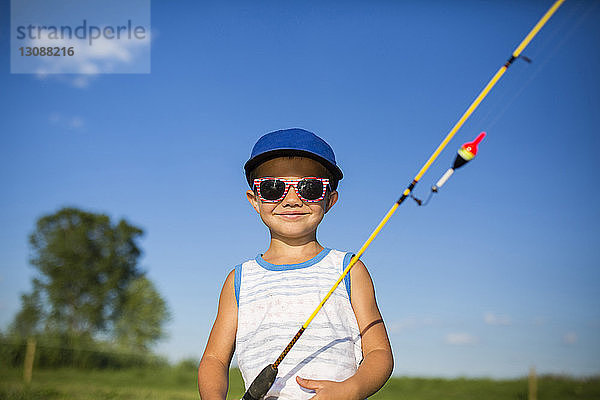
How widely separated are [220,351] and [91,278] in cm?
3092

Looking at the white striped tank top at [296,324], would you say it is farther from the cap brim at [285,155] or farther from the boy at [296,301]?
the cap brim at [285,155]

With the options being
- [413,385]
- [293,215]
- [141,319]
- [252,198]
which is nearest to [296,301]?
[293,215]

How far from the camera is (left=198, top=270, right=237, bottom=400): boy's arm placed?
130 inches

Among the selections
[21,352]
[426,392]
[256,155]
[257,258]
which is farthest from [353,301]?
[21,352]

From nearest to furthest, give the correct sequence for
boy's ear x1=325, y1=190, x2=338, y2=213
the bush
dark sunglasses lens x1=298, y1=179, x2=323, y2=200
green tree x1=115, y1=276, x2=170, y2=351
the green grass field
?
dark sunglasses lens x1=298, y1=179, x2=323, y2=200 < boy's ear x1=325, y1=190, x2=338, y2=213 < the green grass field < the bush < green tree x1=115, y1=276, x2=170, y2=351

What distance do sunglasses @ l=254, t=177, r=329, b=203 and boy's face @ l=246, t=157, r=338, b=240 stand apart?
3cm

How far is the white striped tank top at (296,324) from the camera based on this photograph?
10.4 feet

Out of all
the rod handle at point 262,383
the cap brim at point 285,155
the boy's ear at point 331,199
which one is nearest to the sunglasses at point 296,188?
the cap brim at point 285,155

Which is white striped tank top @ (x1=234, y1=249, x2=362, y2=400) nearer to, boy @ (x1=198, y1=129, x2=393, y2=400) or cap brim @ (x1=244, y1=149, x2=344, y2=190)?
boy @ (x1=198, y1=129, x2=393, y2=400)

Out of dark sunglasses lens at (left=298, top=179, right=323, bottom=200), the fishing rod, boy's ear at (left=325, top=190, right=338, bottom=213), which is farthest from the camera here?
boy's ear at (left=325, top=190, right=338, bottom=213)

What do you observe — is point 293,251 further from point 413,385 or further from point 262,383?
point 413,385

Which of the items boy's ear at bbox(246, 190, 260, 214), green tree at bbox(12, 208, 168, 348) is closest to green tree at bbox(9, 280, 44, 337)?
green tree at bbox(12, 208, 168, 348)

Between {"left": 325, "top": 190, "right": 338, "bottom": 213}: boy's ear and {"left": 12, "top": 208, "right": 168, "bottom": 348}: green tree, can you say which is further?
{"left": 12, "top": 208, "right": 168, "bottom": 348}: green tree

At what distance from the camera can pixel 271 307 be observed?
3.34 metres
